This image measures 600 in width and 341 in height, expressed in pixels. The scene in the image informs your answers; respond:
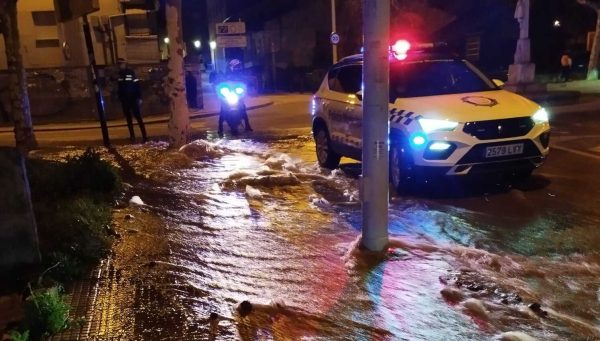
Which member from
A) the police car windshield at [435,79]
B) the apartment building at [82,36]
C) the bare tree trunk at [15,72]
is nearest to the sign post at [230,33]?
the apartment building at [82,36]

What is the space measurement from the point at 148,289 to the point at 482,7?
32.5m

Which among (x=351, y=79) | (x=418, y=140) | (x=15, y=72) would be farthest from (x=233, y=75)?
(x=418, y=140)

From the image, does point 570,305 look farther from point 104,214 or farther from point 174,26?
point 174,26

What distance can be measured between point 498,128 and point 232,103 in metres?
8.74

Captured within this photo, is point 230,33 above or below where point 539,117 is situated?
above

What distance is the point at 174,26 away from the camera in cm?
1177

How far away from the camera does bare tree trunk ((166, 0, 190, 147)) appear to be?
11766mm

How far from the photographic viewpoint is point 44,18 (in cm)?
2533

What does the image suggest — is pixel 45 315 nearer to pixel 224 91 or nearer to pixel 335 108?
pixel 335 108

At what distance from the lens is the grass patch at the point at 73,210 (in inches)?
201

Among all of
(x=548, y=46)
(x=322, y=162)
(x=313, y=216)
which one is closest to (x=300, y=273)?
(x=313, y=216)

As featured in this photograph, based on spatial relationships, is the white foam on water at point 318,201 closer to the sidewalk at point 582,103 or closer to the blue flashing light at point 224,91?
the blue flashing light at point 224,91

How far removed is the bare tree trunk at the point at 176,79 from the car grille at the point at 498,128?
265 inches

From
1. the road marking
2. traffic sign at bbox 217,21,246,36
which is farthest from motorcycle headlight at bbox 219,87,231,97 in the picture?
the road marking
